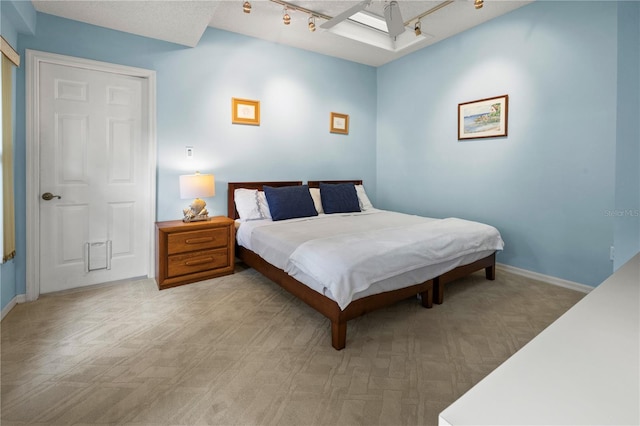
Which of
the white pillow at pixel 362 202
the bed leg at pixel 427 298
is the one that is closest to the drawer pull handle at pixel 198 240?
the white pillow at pixel 362 202

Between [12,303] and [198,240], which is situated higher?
[198,240]

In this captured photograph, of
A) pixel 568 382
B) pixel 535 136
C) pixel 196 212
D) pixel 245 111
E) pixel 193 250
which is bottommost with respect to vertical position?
pixel 193 250

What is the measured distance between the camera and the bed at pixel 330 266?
2.12 meters

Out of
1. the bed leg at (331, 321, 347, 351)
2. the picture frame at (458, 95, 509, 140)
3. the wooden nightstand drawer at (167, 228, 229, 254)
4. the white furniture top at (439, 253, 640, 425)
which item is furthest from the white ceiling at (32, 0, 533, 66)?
the white furniture top at (439, 253, 640, 425)

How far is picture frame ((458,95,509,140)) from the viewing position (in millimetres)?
3600

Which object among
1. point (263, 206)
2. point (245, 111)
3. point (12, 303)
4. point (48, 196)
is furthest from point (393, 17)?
point (12, 303)

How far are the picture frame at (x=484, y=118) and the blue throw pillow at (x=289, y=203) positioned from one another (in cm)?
212

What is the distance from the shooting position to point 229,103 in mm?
3865

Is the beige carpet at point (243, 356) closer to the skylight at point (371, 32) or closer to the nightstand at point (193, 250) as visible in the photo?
the nightstand at point (193, 250)

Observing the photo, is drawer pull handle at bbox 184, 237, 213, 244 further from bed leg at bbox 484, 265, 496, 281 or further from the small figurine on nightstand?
bed leg at bbox 484, 265, 496, 281

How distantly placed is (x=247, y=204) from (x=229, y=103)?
1.26 meters

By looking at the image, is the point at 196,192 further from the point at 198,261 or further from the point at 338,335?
the point at 338,335

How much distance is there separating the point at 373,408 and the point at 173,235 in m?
2.45

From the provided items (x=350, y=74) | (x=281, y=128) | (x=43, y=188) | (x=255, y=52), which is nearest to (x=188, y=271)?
(x=43, y=188)
